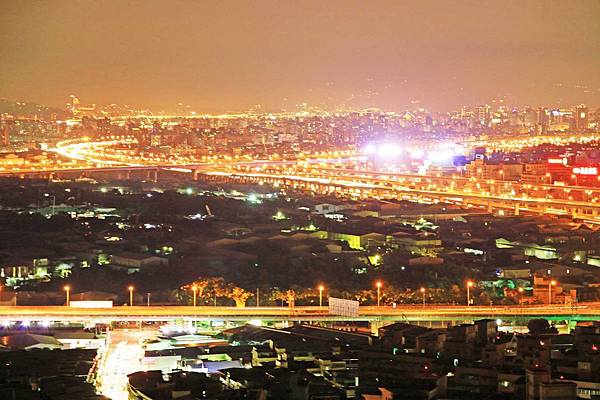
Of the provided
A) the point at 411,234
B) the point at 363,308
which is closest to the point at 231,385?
the point at 363,308

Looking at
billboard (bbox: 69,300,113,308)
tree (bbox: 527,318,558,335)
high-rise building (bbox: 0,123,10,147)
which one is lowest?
tree (bbox: 527,318,558,335)

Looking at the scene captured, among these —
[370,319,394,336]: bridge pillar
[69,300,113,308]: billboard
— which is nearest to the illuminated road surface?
[69,300,113,308]: billboard

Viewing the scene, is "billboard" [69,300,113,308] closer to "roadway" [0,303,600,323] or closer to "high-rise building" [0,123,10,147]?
"roadway" [0,303,600,323]

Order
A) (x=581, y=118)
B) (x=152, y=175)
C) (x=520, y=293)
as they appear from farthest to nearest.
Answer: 1. (x=581, y=118)
2. (x=152, y=175)
3. (x=520, y=293)

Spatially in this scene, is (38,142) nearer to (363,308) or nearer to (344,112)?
(344,112)

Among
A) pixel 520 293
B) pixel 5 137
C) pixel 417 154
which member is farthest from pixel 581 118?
pixel 520 293

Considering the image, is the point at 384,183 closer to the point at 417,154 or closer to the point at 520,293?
the point at 417,154

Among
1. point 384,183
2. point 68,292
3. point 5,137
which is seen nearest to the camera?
point 68,292
